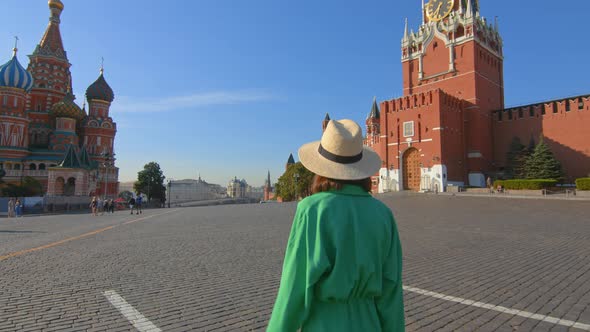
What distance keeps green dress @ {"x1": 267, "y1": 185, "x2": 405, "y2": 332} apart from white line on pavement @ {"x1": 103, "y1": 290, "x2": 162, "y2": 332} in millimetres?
2439

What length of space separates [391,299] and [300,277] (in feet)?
1.69

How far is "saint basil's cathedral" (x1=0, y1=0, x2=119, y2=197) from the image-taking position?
135ft

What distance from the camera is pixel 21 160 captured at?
42656mm

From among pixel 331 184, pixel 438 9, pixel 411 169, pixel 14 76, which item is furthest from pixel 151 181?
pixel 331 184

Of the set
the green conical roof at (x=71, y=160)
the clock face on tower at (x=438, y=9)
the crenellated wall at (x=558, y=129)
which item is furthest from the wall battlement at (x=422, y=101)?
the green conical roof at (x=71, y=160)

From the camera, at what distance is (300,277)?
1.68m

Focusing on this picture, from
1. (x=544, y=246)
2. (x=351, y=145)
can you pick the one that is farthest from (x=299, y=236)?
(x=544, y=246)

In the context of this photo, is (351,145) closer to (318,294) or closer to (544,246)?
(318,294)

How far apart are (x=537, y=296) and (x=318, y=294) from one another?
4379mm

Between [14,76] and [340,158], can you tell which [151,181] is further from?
[340,158]

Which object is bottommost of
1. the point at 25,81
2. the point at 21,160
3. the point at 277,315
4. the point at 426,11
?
the point at 277,315

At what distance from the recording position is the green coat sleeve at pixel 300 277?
5.39 ft

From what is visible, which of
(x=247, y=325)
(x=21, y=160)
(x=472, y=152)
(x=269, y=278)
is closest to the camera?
(x=247, y=325)

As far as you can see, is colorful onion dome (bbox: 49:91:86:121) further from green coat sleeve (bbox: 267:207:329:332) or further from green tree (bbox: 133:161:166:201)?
green coat sleeve (bbox: 267:207:329:332)
